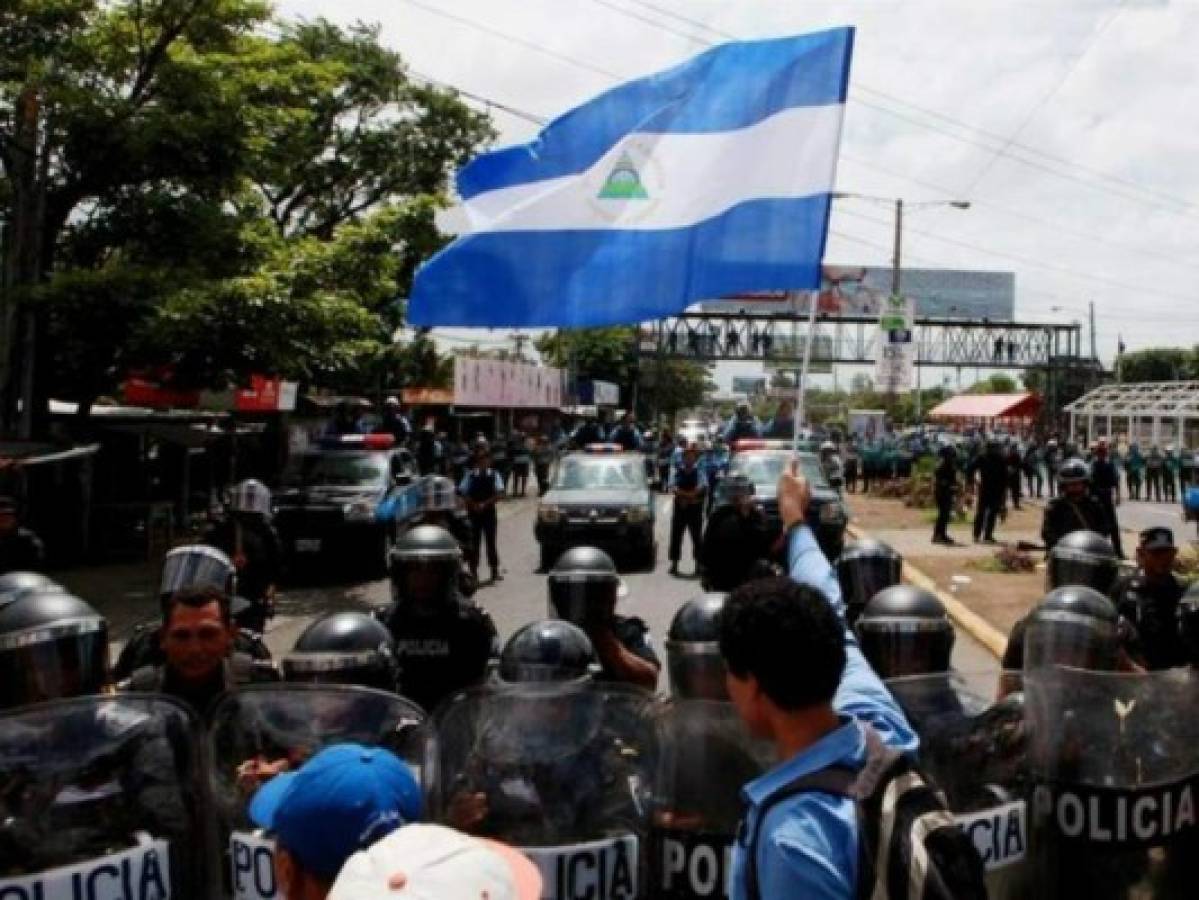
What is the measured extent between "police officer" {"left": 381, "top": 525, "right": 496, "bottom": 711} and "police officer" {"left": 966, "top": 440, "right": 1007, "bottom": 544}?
1511cm

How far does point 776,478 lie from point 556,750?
12466mm

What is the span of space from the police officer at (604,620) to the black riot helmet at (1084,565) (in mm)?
2168

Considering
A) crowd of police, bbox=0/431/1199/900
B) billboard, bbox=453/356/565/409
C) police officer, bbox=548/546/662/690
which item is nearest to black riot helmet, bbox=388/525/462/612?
police officer, bbox=548/546/662/690

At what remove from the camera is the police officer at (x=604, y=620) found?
4723 millimetres

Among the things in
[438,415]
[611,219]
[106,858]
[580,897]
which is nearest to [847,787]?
[580,897]

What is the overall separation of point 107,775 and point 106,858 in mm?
188

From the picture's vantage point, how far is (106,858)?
8.84 feet

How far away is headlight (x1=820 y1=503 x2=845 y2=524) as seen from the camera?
1484cm

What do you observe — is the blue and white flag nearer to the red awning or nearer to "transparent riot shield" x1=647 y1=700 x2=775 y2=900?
"transparent riot shield" x1=647 y1=700 x2=775 y2=900

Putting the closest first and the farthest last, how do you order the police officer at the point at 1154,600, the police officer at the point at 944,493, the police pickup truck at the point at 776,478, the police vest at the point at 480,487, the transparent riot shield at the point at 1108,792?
1. the transparent riot shield at the point at 1108,792
2. the police officer at the point at 1154,600
3. the police pickup truck at the point at 776,478
4. the police vest at the point at 480,487
5. the police officer at the point at 944,493

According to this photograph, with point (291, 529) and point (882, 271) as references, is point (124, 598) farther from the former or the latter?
point (882, 271)

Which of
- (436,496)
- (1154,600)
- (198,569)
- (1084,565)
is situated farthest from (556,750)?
(436,496)

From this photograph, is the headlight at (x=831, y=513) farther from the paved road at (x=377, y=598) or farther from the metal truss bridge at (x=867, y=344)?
the metal truss bridge at (x=867, y=344)

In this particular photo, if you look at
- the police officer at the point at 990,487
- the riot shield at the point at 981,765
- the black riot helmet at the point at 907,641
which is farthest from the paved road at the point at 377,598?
the riot shield at the point at 981,765
